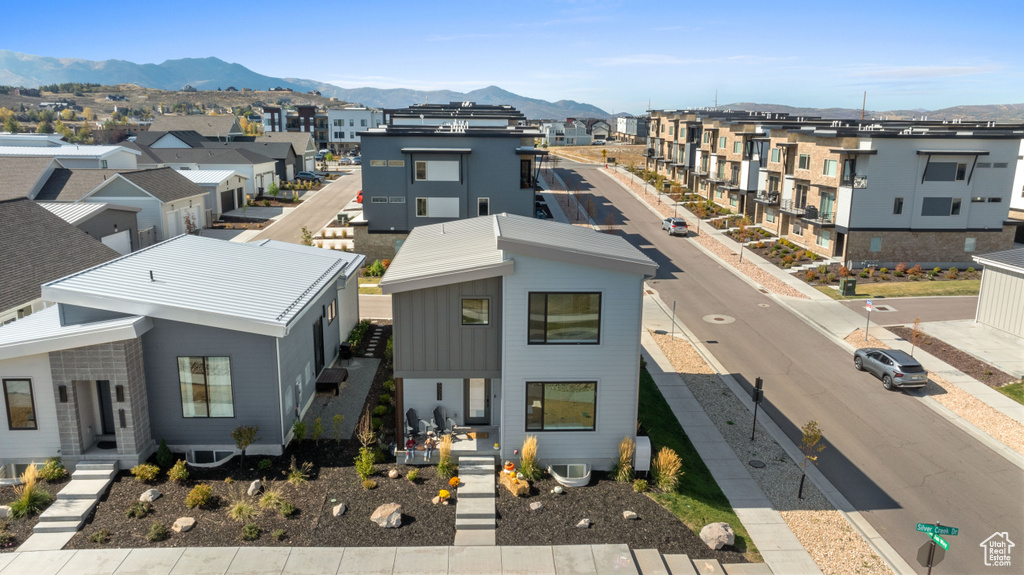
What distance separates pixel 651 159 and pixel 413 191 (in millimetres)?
57161

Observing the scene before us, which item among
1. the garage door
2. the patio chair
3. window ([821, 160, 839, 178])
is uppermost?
window ([821, 160, 839, 178])

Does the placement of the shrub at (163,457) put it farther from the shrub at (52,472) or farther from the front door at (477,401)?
the front door at (477,401)

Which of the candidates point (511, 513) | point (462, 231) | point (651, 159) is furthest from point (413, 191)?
point (651, 159)

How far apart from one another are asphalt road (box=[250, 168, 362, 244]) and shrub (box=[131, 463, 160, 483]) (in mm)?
37118

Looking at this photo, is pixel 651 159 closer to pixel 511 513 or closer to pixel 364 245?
pixel 364 245

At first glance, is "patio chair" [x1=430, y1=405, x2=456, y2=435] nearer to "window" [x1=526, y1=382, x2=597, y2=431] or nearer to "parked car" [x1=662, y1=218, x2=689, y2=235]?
"window" [x1=526, y1=382, x2=597, y2=431]

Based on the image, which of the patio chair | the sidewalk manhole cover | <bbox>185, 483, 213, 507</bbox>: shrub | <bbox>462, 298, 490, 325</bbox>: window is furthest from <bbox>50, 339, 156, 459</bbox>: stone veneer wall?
the sidewalk manhole cover

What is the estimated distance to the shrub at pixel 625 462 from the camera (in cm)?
1847

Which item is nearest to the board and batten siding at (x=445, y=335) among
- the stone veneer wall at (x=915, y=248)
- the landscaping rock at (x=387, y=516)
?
the landscaping rock at (x=387, y=516)

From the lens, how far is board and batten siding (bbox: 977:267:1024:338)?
32.1 m

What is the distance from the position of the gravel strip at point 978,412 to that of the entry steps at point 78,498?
27.9 metres

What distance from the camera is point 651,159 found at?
95.1 metres

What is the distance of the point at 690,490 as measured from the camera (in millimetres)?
18250

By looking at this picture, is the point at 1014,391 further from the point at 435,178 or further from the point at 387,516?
the point at 435,178
